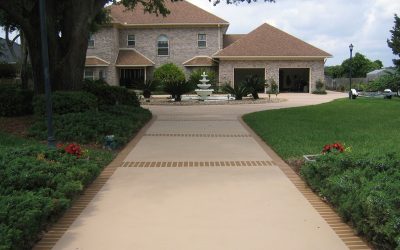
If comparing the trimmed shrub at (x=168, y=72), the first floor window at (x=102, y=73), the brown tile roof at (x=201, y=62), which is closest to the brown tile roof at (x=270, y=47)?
the brown tile roof at (x=201, y=62)

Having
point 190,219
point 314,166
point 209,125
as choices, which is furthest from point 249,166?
point 209,125

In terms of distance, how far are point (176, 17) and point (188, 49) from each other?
2.90m

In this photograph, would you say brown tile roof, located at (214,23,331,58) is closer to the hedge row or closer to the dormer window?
the dormer window

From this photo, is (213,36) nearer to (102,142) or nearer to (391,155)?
(102,142)

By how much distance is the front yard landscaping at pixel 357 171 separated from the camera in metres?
4.72

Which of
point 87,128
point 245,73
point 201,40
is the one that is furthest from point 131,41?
point 87,128

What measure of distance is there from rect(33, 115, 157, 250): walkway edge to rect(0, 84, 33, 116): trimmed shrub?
6250 millimetres

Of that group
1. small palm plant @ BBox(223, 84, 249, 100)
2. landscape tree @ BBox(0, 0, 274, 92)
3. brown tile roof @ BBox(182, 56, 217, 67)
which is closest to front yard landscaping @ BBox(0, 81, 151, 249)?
landscape tree @ BBox(0, 0, 274, 92)

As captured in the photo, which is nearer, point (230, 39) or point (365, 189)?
point (365, 189)

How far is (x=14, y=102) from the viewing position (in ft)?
49.7

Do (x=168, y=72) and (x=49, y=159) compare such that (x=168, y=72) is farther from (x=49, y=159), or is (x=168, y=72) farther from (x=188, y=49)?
(x=49, y=159)

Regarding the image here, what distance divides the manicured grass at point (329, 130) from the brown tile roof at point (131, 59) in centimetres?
2359

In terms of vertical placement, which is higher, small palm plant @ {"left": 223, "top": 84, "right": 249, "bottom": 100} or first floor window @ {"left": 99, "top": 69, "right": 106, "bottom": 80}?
first floor window @ {"left": 99, "top": 69, "right": 106, "bottom": 80}

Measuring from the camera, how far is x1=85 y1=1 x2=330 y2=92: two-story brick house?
3966 centimetres
